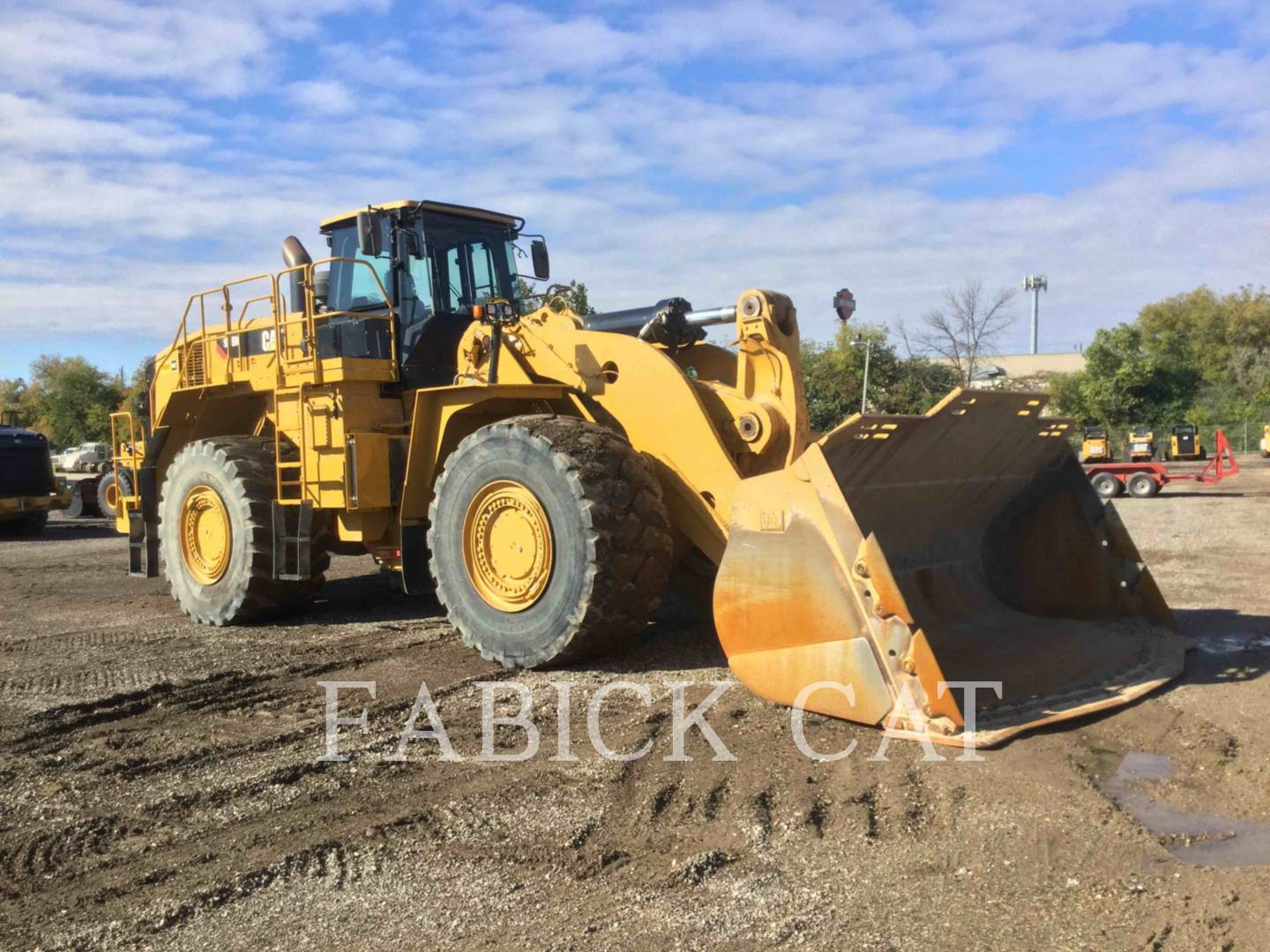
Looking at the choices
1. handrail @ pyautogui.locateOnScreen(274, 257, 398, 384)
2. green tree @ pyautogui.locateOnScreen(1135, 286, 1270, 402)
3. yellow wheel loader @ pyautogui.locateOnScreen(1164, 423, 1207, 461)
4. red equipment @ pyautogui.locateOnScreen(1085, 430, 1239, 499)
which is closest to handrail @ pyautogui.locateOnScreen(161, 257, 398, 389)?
handrail @ pyautogui.locateOnScreen(274, 257, 398, 384)

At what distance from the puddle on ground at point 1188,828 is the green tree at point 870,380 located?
2437cm

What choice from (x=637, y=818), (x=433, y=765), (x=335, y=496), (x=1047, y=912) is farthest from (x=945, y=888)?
(x=335, y=496)

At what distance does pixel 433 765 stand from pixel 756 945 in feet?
6.76

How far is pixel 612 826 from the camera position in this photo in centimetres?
400

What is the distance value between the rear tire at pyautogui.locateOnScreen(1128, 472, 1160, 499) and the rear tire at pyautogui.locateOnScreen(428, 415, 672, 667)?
21.5 m

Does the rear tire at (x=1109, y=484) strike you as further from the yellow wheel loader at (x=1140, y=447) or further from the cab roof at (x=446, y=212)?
the cab roof at (x=446, y=212)

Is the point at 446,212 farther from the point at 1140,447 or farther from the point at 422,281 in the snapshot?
the point at 1140,447

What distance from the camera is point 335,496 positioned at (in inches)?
317

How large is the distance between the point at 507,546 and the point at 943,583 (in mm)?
2568

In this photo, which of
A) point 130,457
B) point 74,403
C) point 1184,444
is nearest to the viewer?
point 130,457

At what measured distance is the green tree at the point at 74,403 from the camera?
60531 millimetres

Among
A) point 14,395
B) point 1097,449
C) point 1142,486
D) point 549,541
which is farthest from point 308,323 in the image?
point 14,395

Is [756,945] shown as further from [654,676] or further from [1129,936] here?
[654,676]

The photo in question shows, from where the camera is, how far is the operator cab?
27.2ft
